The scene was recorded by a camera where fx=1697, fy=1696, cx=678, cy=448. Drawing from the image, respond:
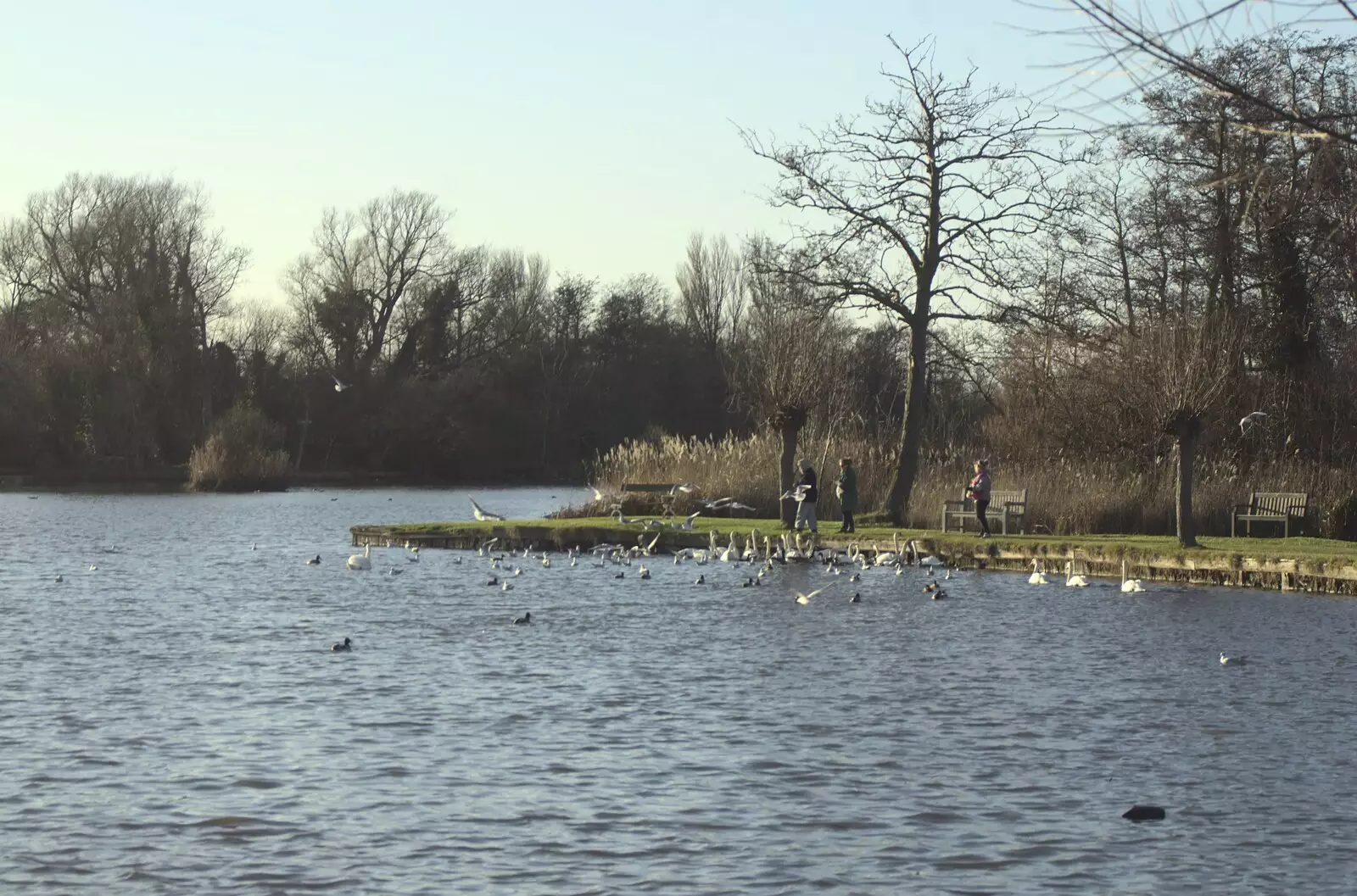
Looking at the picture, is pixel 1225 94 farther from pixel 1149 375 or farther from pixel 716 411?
pixel 716 411

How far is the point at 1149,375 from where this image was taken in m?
33.8

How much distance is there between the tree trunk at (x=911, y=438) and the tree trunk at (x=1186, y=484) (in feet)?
26.3

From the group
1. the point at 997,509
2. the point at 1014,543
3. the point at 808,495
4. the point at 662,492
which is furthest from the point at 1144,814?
the point at 662,492

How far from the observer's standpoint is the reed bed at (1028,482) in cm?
3091

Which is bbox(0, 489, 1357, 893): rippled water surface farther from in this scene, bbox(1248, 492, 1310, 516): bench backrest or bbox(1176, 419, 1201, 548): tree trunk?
bbox(1248, 492, 1310, 516): bench backrest

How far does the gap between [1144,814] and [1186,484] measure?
16791 mm

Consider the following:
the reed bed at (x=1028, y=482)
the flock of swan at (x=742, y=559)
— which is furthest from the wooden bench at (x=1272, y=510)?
the flock of swan at (x=742, y=559)

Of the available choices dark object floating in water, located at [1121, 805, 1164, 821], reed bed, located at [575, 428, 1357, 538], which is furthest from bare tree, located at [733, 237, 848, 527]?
dark object floating in water, located at [1121, 805, 1164, 821]

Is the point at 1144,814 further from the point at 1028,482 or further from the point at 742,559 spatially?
the point at 1028,482

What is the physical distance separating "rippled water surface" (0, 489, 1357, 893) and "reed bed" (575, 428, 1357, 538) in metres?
8.11

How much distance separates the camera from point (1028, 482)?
32.8 meters

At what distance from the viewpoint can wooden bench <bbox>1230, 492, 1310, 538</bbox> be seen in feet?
92.5

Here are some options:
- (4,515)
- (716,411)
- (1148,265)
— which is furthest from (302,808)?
(716,411)

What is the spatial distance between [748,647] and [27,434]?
6071cm
